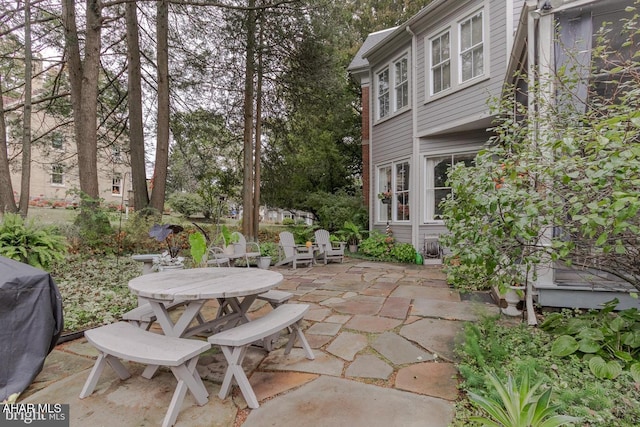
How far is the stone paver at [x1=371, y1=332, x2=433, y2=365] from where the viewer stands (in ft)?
8.48

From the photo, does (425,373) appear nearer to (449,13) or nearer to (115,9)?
(449,13)

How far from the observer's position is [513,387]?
5.85 ft

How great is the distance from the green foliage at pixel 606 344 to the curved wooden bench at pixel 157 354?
262 centimetres

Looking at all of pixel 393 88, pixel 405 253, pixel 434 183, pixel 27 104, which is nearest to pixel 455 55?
pixel 393 88

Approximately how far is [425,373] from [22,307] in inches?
117

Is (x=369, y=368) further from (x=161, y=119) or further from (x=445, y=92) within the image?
(x=161, y=119)

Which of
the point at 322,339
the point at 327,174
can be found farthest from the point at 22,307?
the point at 327,174

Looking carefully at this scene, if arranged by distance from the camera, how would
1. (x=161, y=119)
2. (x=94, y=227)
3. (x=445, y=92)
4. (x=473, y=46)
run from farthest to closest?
(x=161, y=119)
(x=445, y=92)
(x=94, y=227)
(x=473, y=46)

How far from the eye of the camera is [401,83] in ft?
27.0

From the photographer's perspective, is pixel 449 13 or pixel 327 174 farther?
pixel 327 174

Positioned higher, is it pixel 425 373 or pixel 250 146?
pixel 250 146

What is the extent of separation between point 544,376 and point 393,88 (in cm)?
783

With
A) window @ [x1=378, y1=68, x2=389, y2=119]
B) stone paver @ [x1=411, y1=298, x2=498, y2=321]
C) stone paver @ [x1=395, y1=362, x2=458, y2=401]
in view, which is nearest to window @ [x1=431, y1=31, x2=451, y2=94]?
window @ [x1=378, y1=68, x2=389, y2=119]

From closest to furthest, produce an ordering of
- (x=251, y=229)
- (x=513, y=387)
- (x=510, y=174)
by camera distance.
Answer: (x=513, y=387) → (x=510, y=174) → (x=251, y=229)
